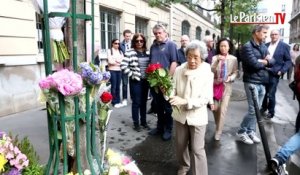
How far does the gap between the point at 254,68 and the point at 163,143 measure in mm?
1793

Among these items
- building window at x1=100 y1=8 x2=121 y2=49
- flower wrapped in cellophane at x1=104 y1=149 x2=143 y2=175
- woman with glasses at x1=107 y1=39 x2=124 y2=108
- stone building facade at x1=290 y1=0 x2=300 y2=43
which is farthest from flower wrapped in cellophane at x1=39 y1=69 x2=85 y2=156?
stone building facade at x1=290 y1=0 x2=300 y2=43

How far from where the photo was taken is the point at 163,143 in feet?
16.5

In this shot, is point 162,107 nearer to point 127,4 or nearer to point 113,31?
point 113,31

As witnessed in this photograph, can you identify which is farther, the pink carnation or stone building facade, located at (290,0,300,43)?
stone building facade, located at (290,0,300,43)

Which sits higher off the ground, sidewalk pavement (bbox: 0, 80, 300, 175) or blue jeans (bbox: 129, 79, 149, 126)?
blue jeans (bbox: 129, 79, 149, 126)

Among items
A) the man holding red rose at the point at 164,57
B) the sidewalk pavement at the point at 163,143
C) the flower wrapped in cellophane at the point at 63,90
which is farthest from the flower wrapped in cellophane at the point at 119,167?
the man holding red rose at the point at 164,57

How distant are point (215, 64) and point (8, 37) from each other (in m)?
4.47

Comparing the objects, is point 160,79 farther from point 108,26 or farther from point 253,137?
point 108,26

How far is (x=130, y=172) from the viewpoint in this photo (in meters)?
2.73

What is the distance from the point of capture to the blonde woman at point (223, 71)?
5062mm

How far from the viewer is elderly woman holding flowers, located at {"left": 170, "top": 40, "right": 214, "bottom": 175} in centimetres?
332

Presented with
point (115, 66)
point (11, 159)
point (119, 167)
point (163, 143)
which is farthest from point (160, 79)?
point (115, 66)

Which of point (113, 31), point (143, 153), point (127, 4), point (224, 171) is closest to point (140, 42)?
point (143, 153)

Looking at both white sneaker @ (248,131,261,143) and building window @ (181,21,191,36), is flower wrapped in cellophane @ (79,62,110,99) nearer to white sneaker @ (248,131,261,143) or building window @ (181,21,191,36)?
white sneaker @ (248,131,261,143)
